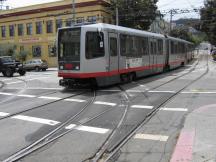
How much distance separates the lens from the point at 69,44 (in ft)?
61.5

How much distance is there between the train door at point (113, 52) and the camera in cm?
1947

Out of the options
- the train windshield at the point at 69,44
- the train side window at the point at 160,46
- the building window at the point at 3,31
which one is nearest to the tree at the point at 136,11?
the building window at the point at 3,31

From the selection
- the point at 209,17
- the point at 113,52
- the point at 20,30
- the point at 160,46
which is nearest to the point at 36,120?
the point at 113,52

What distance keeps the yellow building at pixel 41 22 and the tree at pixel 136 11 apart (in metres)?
2.39

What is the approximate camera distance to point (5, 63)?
34.7 meters

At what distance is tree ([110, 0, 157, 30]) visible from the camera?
5547cm

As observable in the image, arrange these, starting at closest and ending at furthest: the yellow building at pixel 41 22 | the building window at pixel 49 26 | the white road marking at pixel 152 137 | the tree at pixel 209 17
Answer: the white road marking at pixel 152 137, the yellow building at pixel 41 22, the tree at pixel 209 17, the building window at pixel 49 26

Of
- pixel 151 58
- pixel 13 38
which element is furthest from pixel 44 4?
pixel 151 58

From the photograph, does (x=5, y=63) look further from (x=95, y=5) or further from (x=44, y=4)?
(x=44, y=4)

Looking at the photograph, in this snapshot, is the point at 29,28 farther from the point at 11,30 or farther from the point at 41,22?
the point at 11,30

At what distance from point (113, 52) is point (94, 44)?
5.38ft

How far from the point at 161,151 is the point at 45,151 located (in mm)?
2250

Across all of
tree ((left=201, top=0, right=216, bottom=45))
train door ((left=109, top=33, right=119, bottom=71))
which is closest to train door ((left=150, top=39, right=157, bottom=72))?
train door ((left=109, top=33, right=119, bottom=71))

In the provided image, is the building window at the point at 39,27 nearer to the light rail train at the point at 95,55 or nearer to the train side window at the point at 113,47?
the light rail train at the point at 95,55
